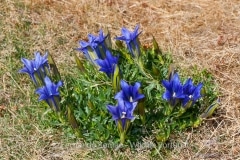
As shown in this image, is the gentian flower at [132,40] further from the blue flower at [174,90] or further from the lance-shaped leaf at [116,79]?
the blue flower at [174,90]

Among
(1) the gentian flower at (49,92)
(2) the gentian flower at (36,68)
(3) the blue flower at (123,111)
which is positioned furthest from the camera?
(2) the gentian flower at (36,68)

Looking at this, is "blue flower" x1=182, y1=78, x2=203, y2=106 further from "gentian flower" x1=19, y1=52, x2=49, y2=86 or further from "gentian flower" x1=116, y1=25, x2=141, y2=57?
"gentian flower" x1=19, y1=52, x2=49, y2=86

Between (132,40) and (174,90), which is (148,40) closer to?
(132,40)

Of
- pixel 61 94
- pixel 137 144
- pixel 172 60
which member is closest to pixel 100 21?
pixel 172 60

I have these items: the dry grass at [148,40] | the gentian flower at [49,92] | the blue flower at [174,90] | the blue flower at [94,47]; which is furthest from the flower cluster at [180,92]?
the gentian flower at [49,92]

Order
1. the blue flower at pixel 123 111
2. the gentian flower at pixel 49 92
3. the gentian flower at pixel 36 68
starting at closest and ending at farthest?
1. the blue flower at pixel 123 111
2. the gentian flower at pixel 49 92
3. the gentian flower at pixel 36 68

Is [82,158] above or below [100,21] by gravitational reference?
below

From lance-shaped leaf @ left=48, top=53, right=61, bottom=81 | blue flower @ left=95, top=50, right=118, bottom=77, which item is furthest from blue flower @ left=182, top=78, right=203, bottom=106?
lance-shaped leaf @ left=48, top=53, right=61, bottom=81

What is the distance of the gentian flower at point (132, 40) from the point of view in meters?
2.46

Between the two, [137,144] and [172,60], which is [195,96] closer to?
[137,144]

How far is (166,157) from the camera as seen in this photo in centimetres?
238

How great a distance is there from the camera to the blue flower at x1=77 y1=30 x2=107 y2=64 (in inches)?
95.6

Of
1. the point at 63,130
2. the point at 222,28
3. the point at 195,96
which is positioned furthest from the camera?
the point at 222,28

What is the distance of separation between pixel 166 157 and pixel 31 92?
3.05ft
